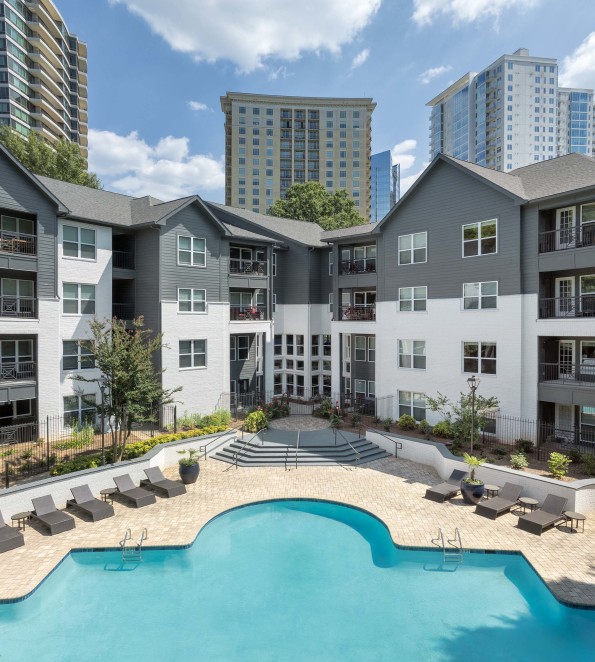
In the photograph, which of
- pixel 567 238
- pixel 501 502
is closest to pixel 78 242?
pixel 501 502

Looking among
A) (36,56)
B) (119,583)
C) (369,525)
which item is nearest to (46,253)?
(119,583)

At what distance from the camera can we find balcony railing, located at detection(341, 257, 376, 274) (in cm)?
3006

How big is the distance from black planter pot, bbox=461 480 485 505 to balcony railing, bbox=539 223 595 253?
40.1 feet

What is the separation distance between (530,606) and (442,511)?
4.99 metres

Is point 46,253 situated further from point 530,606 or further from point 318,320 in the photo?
point 530,606

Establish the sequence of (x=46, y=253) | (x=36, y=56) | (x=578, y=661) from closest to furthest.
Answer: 1. (x=578, y=661)
2. (x=46, y=253)
3. (x=36, y=56)

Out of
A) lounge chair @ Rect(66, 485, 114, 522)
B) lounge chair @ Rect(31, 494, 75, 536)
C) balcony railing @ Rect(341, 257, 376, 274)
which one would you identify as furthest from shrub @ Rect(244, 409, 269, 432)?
balcony railing @ Rect(341, 257, 376, 274)

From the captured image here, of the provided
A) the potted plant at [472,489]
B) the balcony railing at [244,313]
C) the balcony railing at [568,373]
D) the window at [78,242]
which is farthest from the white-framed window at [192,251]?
the balcony railing at [568,373]

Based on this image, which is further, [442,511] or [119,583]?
[442,511]

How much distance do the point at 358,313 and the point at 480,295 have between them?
877cm

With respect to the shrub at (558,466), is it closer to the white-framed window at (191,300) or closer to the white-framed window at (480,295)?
the white-framed window at (480,295)

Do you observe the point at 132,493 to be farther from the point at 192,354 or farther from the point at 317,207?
the point at 317,207

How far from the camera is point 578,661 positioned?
9297mm

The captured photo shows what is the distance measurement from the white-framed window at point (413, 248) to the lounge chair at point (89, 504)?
20.8 m
